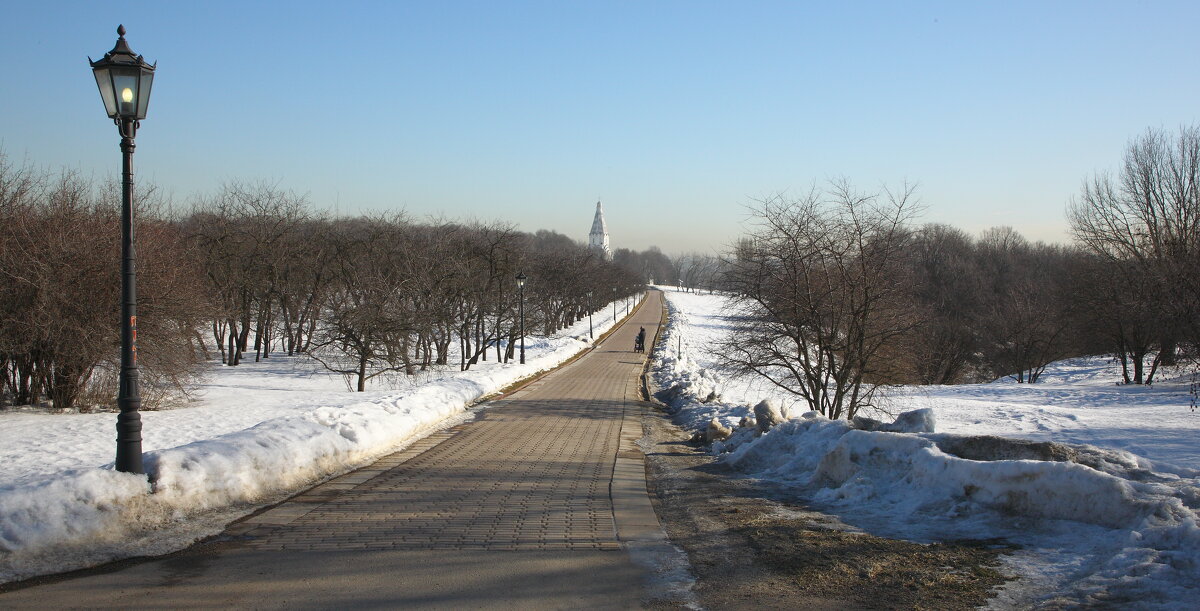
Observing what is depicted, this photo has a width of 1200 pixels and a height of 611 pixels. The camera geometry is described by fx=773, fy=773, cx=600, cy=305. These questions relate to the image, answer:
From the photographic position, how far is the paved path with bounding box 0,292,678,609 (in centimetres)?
526

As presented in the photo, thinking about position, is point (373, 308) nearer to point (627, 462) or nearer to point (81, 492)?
point (627, 462)

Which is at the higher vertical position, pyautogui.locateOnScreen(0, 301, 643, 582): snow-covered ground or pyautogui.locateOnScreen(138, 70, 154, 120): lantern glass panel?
pyautogui.locateOnScreen(138, 70, 154, 120): lantern glass panel

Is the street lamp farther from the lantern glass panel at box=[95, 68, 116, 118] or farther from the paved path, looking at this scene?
the paved path

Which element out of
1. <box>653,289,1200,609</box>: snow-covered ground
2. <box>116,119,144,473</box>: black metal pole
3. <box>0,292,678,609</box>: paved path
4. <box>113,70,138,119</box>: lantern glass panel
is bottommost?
<box>0,292,678,609</box>: paved path

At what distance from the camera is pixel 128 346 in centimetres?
748

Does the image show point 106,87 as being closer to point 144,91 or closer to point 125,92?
point 125,92

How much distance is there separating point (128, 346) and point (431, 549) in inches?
145

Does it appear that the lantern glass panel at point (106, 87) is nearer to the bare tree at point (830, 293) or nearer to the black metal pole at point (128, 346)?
the black metal pole at point (128, 346)

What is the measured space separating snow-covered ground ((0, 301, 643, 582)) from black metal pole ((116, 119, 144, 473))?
9.3 inches

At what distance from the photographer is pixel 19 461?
466 inches

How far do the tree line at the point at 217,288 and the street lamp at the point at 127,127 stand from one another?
11.4 m

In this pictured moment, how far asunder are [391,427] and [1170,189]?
3874 centimetres

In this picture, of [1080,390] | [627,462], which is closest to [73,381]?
[627,462]

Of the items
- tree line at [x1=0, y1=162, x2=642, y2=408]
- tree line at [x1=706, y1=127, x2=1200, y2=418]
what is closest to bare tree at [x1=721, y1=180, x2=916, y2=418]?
tree line at [x1=706, y1=127, x2=1200, y2=418]
